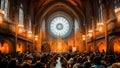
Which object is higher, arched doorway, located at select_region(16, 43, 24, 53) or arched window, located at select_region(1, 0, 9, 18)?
arched window, located at select_region(1, 0, 9, 18)

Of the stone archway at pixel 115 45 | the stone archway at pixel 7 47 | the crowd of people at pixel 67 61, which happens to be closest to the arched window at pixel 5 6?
the stone archway at pixel 7 47

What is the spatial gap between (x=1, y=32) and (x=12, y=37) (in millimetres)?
3751

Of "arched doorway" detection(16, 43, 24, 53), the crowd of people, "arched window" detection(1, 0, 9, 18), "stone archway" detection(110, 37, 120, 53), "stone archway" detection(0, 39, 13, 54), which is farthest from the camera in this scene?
"arched doorway" detection(16, 43, 24, 53)

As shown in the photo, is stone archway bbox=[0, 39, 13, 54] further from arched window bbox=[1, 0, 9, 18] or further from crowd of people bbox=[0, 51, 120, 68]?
crowd of people bbox=[0, 51, 120, 68]

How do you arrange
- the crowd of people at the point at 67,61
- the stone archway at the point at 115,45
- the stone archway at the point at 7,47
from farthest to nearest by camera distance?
the stone archway at the point at 115,45 → the stone archway at the point at 7,47 → the crowd of people at the point at 67,61

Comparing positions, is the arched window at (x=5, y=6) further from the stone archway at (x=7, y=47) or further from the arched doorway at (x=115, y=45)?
the arched doorway at (x=115, y=45)

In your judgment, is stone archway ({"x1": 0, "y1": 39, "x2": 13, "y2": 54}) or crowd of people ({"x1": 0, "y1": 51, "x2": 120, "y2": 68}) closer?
crowd of people ({"x1": 0, "y1": 51, "x2": 120, "y2": 68})

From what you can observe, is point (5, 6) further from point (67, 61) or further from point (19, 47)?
point (67, 61)

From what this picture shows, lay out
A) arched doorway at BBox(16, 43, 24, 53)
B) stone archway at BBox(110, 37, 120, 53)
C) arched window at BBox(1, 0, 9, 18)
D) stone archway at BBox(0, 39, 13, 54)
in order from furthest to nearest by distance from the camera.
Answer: arched doorway at BBox(16, 43, 24, 53) → stone archway at BBox(110, 37, 120, 53) → stone archway at BBox(0, 39, 13, 54) → arched window at BBox(1, 0, 9, 18)

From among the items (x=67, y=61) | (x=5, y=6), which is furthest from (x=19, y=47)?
(x=67, y=61)

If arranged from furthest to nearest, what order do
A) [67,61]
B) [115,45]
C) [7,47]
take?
[115,45]
[7,47]
[67,61]

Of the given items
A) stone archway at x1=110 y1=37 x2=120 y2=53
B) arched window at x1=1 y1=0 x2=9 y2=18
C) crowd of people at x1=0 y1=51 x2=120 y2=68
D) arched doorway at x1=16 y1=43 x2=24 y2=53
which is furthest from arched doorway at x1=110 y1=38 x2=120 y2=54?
arched doorway at x1=16 y1=43 x2=24 y2=53

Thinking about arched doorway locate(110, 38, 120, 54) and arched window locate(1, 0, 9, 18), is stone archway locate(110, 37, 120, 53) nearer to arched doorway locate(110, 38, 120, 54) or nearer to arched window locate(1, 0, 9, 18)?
arched doorway locate(110, 38, 120, 54)

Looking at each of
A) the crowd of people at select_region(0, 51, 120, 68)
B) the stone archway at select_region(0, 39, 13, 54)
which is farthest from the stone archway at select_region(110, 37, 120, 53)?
the stone archway at select_region(0, 39, 13, 54)
